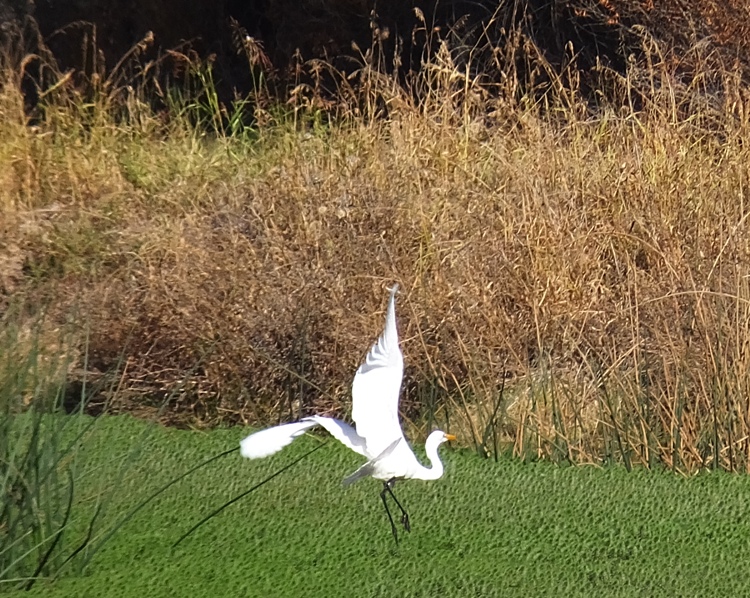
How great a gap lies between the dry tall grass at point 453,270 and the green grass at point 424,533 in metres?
0.33

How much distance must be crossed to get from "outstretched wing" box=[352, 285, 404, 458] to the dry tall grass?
5.09 ft

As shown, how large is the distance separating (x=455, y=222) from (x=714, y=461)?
180cm

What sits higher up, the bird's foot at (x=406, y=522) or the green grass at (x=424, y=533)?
the bird's foot at (x=406, y=522)

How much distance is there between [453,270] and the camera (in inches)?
205

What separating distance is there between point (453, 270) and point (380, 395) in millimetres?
2426

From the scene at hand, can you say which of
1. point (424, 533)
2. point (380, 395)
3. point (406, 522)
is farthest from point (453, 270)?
point (380, 395)

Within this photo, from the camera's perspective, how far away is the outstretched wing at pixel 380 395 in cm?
282

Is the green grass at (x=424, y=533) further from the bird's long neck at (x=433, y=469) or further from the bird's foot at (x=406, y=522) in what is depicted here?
the bird's long neck at (x=433, y=469)

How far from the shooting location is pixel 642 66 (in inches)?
293

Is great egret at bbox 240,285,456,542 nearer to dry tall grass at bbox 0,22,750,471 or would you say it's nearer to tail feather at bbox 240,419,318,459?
tail feather at bbox 240,419,318,459

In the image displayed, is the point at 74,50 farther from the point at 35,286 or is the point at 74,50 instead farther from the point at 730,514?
the point at 730,514

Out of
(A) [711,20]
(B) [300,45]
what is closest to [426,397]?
(A) [711,20]

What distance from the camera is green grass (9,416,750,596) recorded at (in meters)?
3.21

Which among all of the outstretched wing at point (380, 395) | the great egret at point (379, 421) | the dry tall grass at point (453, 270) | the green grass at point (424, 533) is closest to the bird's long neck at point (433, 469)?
the great egret at point (379, 421)
